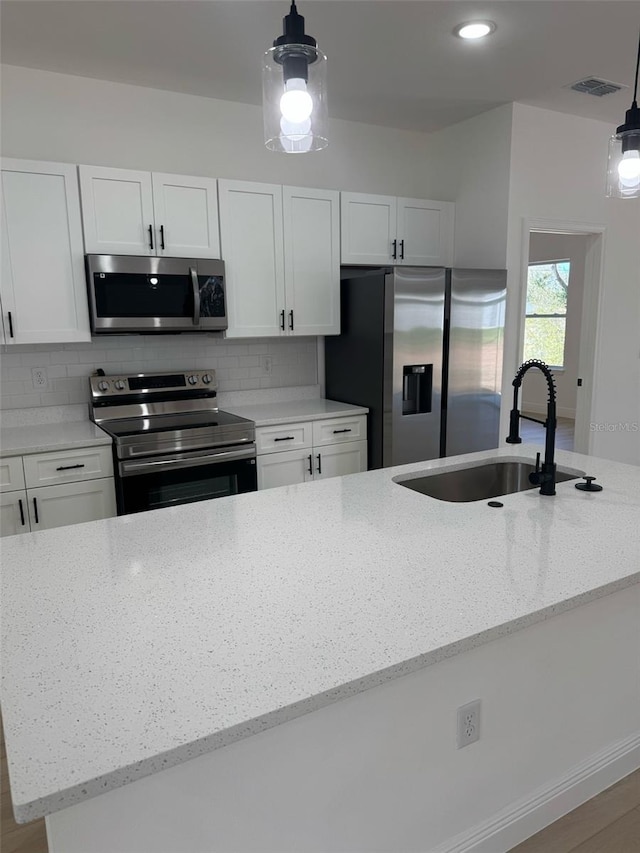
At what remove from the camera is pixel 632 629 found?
1756 millimetres

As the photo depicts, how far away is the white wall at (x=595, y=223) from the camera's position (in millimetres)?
3943

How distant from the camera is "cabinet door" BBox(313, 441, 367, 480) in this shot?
3635mm

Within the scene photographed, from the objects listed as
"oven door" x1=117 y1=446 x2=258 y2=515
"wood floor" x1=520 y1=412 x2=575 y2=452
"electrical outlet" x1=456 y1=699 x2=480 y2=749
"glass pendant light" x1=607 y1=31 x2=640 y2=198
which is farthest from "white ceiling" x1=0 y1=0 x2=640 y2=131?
"wood floor" x1=520 y1=412 x2=575 y2=452

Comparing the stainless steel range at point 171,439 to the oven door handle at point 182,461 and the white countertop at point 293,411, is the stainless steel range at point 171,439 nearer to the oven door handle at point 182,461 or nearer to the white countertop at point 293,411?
the oven door handle at point 182,461

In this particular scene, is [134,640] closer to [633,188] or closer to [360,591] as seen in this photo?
[360,591]

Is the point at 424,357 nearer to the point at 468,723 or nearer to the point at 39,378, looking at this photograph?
the point at 39,378

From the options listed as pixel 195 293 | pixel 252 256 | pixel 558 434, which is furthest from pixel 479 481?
pixel 558 434

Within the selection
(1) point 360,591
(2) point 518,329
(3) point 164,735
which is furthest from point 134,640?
(2) point 518,329

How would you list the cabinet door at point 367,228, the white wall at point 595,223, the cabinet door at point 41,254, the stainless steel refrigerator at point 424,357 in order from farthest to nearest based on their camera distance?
the white wall at point 595,223, the cabinet door at point 367,228, the stainless steel refrigerator at point 424,357, the cabinet door at point 41,254

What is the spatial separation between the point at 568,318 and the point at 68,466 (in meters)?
7.15

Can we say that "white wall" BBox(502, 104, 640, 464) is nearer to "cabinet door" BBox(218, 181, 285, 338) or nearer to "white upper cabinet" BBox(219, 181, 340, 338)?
"white upper cabinet" BBox(219, 181, 340, 338)

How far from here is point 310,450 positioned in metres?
3.59

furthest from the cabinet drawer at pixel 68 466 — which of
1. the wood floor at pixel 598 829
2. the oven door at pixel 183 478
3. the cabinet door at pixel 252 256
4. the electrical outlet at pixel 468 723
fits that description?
the wood floor at pixel 598 829

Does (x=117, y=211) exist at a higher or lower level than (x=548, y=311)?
higher
